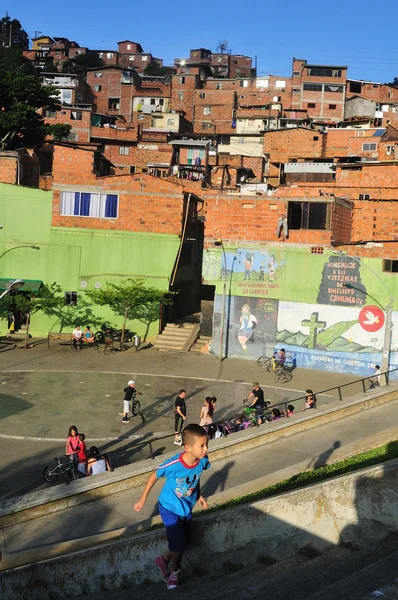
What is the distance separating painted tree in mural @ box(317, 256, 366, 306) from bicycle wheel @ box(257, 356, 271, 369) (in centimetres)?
384

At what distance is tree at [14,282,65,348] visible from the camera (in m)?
32.5

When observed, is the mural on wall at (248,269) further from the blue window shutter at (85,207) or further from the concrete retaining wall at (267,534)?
the concrete retaining wall at (267,534)

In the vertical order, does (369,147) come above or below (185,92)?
below

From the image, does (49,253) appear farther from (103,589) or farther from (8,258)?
(103,589)

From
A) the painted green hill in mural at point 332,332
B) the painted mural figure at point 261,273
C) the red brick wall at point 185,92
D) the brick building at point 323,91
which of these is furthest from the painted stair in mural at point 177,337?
the red brick wall at point 185,92

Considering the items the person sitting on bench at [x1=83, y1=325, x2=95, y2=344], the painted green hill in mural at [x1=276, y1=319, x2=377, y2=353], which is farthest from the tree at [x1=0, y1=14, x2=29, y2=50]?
the painted green hill in mural at [x1=276, y1=319, x2=377, y2=353]

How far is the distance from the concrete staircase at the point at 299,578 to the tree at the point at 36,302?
2554cm

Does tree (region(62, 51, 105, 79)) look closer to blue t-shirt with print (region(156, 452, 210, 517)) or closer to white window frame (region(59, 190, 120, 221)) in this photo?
white window frame (region(59, 190, 120, 221))

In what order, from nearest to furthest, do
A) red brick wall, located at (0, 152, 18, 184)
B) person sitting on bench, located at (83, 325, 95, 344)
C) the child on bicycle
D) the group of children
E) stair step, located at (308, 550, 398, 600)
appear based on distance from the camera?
stair step, located at (308, 550, 398, 600), the group of children, the child on bicycle, person sitting on bench, located at (83, 325, 95, 344), red brick wall, located at (0, 152, 18, 184)

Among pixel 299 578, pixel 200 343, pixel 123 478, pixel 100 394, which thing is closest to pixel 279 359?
pixel 200 343

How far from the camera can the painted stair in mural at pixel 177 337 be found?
111 feet

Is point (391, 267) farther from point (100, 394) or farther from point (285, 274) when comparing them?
A: point (100, 394)

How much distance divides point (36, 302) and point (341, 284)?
15544 mm

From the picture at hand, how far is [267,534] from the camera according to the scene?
8227mm
